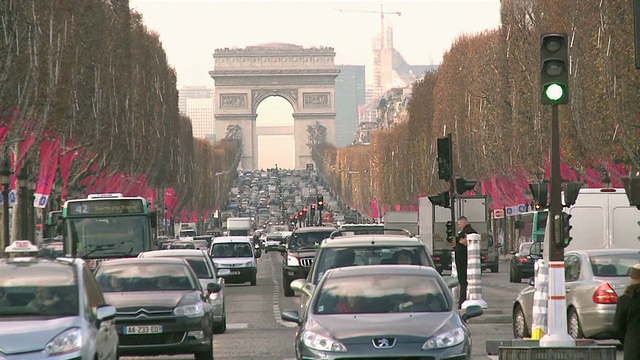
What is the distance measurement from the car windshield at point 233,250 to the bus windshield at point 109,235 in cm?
1257

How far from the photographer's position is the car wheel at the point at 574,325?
21.1m

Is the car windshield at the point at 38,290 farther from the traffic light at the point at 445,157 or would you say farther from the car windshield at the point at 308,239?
the car windshield at the point at 308,239

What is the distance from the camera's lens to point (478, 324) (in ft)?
90.8

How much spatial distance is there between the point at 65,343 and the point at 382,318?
2.95 m

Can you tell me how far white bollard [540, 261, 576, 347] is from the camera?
18.4m

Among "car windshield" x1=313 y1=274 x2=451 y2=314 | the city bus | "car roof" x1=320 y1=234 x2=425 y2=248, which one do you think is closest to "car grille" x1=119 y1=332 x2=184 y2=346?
"car roof" x1=320 y1=234 x2=425 y2=248

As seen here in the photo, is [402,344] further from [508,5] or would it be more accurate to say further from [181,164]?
[181,164]

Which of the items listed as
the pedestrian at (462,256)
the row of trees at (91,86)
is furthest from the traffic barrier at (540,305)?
the row of trees at (91,86)

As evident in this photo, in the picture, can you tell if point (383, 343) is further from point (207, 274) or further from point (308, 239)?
point (308, 239)

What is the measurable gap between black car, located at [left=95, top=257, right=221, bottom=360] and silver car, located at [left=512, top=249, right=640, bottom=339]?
4.82m

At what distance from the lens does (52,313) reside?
15.3 m

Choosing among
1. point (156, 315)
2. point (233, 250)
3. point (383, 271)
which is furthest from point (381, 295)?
point (233, 250)

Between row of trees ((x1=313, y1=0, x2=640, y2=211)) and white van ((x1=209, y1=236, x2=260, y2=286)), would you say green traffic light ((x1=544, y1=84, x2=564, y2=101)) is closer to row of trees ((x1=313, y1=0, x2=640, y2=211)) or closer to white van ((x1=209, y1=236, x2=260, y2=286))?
white van ((x1=209, y1=236, x2=260, y2=286))

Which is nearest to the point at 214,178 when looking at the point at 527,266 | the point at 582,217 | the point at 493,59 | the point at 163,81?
the point at 163,81
